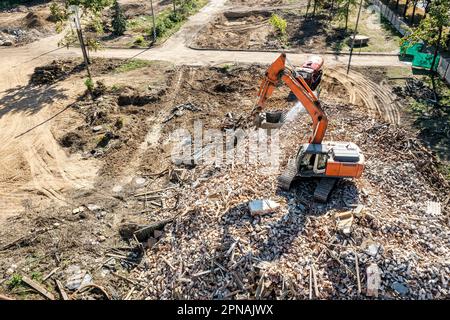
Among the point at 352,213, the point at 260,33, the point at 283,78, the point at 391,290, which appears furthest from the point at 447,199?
the point at 260,33

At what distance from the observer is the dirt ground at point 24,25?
39625 mm

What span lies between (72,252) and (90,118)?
12.0m

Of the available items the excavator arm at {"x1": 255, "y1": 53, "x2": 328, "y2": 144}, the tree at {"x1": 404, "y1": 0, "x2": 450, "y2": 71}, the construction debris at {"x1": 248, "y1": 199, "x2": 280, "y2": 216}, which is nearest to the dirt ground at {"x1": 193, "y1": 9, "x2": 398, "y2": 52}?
the tree at {"x1": 404, "y1": 0, "x2": 450, "y2": 71}

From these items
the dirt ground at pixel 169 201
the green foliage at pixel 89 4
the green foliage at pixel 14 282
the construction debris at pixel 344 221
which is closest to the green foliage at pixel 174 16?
the green foliage at pixel 89 4

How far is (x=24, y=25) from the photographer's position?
43031 millimetres

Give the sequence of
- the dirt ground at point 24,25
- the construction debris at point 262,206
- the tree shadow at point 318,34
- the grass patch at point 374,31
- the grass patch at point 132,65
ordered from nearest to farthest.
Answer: the construction debris at point 262,206 < the grass patch at point 132,65 < the grass patch at point 374,31 < the tree shadow at point 318,34 < the dirt ground at point 24,25

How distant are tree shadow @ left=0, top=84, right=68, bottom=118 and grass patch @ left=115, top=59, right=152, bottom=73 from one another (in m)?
5.61

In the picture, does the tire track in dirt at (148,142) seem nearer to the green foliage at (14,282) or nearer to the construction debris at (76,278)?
the construction debris at (76,278)

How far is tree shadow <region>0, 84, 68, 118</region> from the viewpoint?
26.9 meters

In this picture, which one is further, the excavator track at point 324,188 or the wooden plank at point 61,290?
the excavator track at point 324,188

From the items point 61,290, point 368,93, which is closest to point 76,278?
point 61,290

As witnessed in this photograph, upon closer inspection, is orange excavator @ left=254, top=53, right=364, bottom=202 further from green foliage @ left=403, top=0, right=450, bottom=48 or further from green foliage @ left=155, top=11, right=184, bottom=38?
green foliage @ left=155, top=11, right=184, bottom=38

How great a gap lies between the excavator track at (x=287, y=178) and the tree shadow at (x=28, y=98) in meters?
19.4

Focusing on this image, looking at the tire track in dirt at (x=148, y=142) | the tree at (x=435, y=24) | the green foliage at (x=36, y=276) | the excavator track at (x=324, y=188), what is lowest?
the green foliage at (x=36, y=276)
